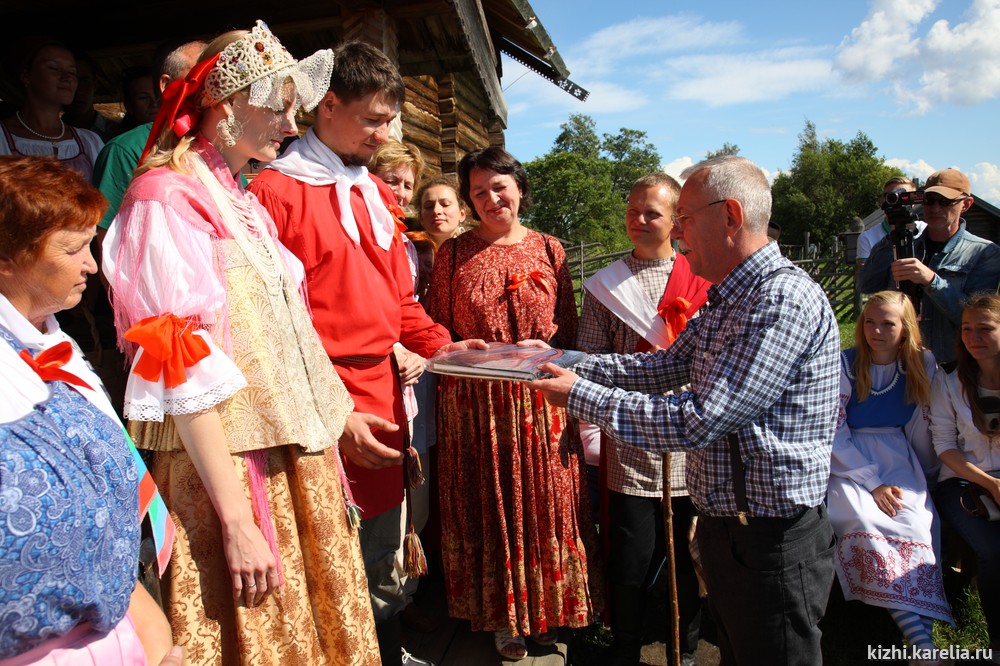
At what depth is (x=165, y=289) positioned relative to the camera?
56.4 inches

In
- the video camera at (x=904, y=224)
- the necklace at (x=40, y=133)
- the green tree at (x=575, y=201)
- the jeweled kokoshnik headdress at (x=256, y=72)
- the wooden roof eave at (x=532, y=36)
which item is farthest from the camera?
the green tree at (x=575, y=201)

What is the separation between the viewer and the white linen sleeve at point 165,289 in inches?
55.5

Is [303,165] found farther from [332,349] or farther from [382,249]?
[332,349]

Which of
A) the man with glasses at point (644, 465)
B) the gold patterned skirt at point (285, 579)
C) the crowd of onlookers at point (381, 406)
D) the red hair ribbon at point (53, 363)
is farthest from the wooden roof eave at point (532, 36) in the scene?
the red hair ribbon at point (53, 363)

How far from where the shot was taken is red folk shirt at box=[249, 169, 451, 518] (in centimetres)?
204

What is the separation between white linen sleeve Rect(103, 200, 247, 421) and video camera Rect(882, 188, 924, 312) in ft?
12.7

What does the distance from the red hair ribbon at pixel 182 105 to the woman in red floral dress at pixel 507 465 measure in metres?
1.53

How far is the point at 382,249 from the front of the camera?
222 centimetres

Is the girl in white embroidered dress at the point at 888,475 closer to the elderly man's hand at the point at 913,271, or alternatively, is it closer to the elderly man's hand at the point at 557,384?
the elderly man's hand at the point at 913,271

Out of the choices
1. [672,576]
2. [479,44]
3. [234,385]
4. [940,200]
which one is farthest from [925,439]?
[234,385]

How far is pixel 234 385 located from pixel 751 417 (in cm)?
133

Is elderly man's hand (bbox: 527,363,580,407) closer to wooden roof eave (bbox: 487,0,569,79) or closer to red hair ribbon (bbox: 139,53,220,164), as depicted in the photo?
red hair ribbon (bbox: 139,53,220,164)

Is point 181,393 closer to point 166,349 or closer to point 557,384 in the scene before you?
point 166,349

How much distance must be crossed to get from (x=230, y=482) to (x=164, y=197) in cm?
65
